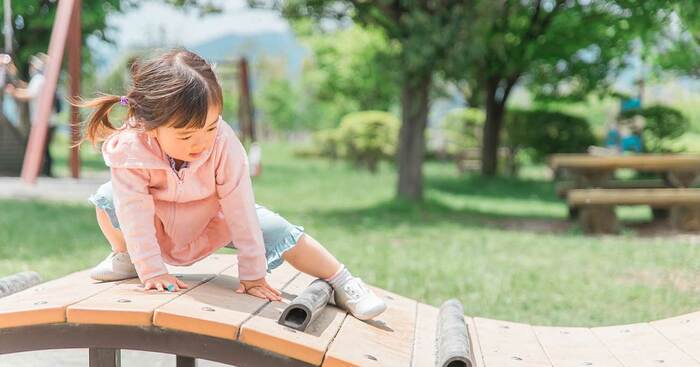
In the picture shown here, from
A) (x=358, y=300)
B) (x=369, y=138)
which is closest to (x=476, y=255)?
(x=358, y=300)

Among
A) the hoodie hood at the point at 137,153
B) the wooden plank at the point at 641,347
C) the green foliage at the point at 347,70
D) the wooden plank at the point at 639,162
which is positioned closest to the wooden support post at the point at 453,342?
the wooden plank at the point at 641,347

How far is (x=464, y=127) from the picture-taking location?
26719 millimetres

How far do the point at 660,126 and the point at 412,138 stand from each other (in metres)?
5.56

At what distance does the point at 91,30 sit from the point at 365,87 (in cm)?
1182

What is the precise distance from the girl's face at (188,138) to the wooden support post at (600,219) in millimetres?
7124

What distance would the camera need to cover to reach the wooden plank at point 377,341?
97.2 inches

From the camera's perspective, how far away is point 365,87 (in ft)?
105

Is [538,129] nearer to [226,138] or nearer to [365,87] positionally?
[365,87]

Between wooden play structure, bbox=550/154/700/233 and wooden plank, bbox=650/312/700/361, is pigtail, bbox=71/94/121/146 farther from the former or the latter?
wooden play structure, bbox=550/154/700/233

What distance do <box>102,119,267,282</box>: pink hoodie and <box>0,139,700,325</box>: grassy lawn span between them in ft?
7.81

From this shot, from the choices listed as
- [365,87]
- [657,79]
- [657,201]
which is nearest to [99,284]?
[657,201]

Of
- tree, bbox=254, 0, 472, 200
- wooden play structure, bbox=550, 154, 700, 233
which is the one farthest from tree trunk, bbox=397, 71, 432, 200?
wooden play structure, bbox=550, 154, 700, 233

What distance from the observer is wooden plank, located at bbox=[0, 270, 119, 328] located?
8.28ft

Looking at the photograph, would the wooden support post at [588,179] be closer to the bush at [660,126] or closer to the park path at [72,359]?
the bush at [660,126]
